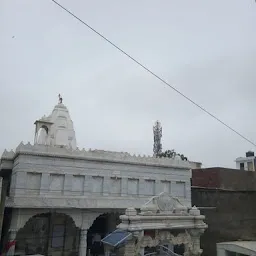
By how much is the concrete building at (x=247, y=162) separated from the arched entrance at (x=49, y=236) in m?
39.7

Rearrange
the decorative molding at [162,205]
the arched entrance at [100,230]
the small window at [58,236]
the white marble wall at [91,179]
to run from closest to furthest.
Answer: the decorative molding at [162,205], the white marble wall at [91,179], the small window at [58,236], the arched entrance at [100,230]

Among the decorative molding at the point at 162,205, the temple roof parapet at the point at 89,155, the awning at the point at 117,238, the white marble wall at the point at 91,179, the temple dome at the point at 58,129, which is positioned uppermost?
the temple dome at the point at 58,129

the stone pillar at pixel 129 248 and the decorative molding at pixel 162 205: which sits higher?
the decorative molding at pixel 162 205

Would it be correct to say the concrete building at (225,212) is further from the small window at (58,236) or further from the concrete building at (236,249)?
the small window at (58,236)

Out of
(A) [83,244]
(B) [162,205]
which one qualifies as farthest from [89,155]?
(B) [162,205]

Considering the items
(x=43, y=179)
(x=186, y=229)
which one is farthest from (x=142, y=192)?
(x=186, y=229)

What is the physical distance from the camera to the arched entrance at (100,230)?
85.0ft

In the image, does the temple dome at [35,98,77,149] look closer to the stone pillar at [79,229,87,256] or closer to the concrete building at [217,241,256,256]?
the stone pillar at [79,229,87,256]

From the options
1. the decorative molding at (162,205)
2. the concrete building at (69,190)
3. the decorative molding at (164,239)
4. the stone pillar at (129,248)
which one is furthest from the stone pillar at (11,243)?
the decorative molding at (162,205)

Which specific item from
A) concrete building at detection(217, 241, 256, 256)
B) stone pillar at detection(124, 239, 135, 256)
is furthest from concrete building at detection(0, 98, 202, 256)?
stone pillar at detection(124, 239, 135, 256)

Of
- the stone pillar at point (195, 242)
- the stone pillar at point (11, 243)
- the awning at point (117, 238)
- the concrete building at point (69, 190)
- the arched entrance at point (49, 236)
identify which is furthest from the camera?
the arched entrance at point (49, 236)

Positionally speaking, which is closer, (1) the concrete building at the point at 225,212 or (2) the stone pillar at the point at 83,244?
(2) the stone pillar at the point at 83,244

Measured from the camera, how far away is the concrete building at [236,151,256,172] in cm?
5475

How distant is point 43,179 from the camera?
21.9 meters
